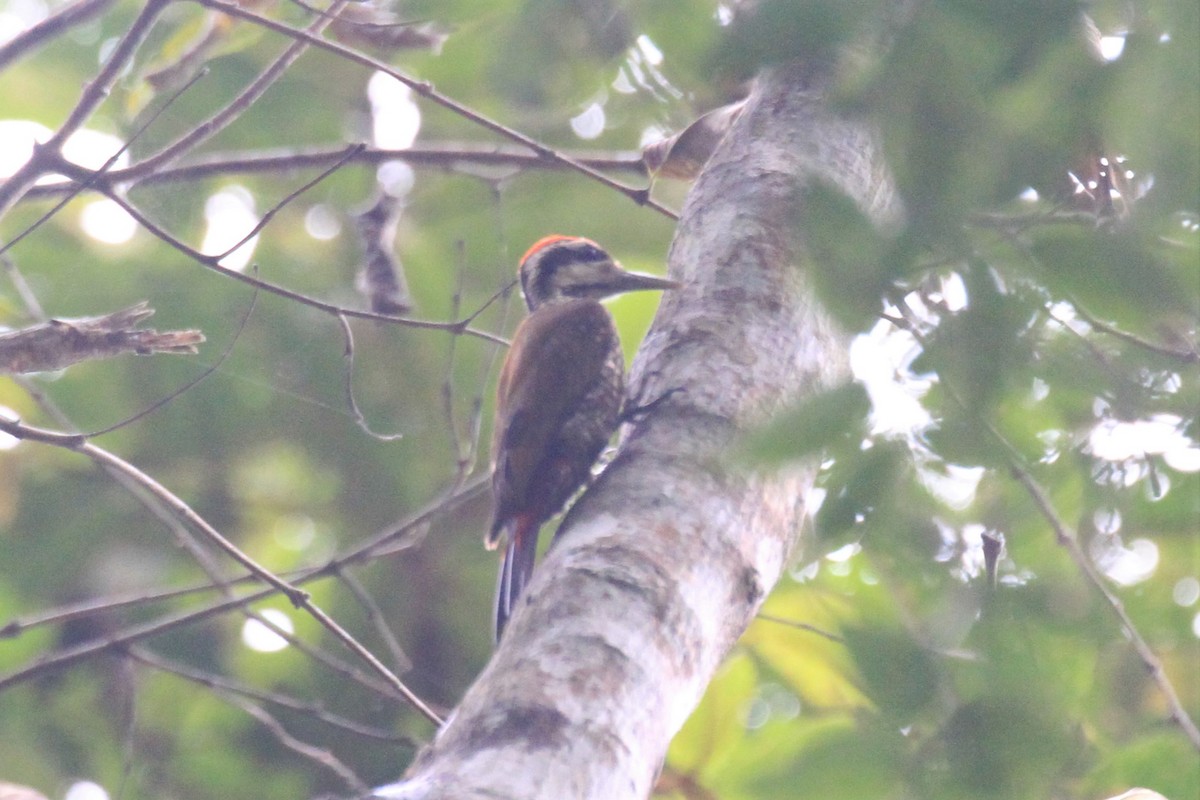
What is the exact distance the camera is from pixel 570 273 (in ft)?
11.8

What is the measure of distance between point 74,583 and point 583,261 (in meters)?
2.25

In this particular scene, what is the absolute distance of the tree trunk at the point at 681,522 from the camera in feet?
4.30

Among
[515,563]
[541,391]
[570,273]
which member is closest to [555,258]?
[570,273]

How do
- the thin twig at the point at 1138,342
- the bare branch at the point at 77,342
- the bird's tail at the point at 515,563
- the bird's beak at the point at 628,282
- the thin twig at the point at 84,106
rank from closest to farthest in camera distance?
the thin twig at the point at 1138,342 → the bare branch at the point at 77,342 → the thin twig at the point at 84,106 → the bird's tail at the point at 515,563 → the bird's beak at the point at 628,282

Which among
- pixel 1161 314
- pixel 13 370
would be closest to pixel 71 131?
pixel 13 370

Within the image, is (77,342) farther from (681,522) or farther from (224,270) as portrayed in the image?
(681,522)

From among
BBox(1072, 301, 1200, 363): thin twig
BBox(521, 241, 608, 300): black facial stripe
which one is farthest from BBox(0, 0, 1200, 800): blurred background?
BBox(521, 241, 608, 300): black facial stripe

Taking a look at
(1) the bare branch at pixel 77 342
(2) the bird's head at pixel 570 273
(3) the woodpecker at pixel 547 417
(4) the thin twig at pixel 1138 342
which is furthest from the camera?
(2) the bird's head at pixel 570 273

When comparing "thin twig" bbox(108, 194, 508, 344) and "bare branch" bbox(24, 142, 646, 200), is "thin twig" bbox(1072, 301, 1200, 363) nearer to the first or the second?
"thin twig" bbox(108, 194, 508, 344)

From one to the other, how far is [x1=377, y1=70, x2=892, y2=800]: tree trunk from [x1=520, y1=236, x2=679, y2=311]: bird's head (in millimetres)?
1061

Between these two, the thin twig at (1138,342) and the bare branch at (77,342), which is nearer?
the thin twig at (1138,342)

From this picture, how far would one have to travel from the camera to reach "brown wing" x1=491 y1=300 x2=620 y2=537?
A: 9.57 ft

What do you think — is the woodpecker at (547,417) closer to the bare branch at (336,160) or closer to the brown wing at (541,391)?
the brown wing at (541,391)

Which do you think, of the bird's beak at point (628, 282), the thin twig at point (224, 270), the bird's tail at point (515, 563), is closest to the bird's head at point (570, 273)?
the bird's beak at point (628, 282)
